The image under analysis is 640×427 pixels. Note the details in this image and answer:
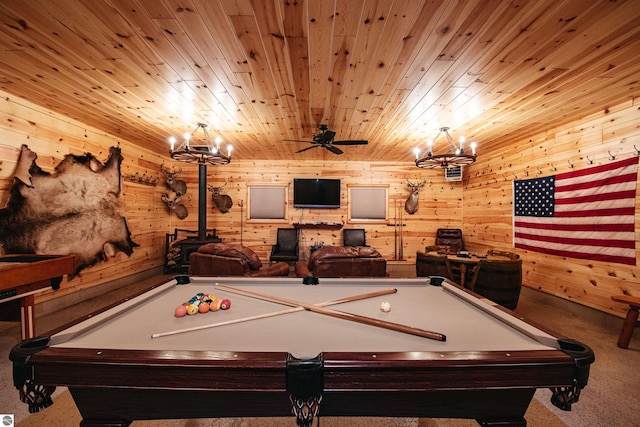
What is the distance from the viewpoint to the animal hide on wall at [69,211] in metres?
3.01

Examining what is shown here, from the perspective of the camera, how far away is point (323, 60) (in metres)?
2.18

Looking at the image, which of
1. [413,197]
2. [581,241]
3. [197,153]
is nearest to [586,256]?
[581,241]

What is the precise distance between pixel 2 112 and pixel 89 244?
6.59ft

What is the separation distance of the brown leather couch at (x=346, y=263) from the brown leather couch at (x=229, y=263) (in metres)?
0.53

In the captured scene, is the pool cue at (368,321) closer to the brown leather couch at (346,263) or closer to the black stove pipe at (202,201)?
the brown leather couch at (346,263)

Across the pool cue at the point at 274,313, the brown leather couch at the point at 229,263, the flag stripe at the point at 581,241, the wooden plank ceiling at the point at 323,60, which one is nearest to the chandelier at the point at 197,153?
the wooden plank ceiling at the point at 323,60

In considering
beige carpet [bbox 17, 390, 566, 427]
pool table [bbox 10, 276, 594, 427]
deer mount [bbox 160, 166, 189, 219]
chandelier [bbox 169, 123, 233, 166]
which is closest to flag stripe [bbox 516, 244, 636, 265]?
beige carpet [bbox 17, 390, 566, 427]

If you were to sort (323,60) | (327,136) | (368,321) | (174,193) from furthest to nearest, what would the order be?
(174,193), (327,136), (323,60), (368,321)

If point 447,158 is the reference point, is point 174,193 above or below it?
below

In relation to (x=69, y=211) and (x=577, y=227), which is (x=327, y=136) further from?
(x=69, y=211)

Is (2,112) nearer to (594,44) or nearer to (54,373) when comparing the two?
(54,373)

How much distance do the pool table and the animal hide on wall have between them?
316 centimetres

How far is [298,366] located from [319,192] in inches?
214

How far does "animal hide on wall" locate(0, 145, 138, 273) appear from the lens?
3.01 m
